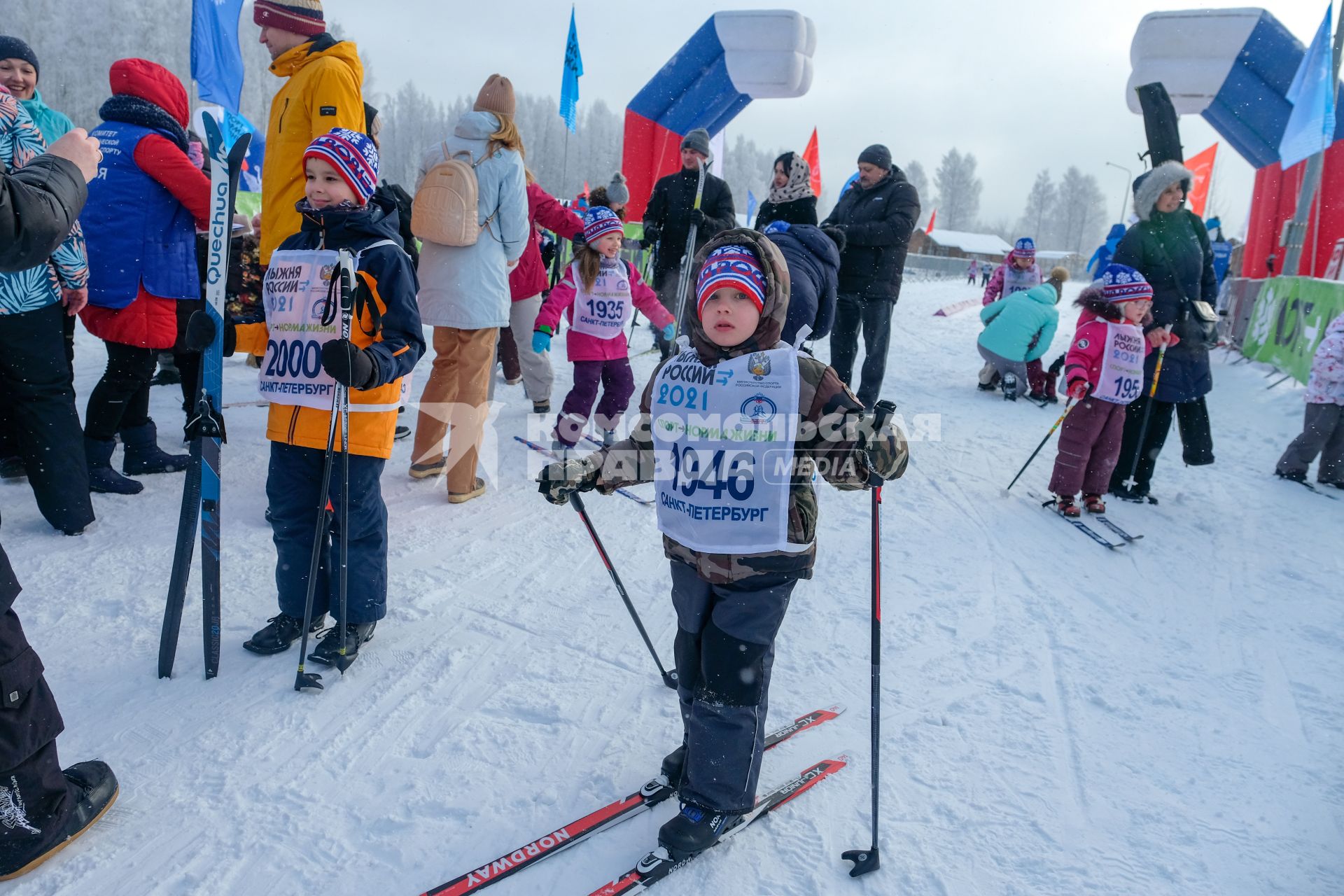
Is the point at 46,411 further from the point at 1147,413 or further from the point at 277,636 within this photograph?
the point at 1147,413

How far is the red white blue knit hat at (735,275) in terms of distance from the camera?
2.17 m

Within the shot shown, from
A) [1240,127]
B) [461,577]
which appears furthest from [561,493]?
[1240,127]

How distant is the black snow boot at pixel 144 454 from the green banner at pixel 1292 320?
11.1m

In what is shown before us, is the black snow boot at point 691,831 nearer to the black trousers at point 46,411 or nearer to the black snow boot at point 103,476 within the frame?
the black trousers at point 46,411

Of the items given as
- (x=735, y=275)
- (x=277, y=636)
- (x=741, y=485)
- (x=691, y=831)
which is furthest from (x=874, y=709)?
(x=277, y=636)

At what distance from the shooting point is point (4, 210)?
1661 millimetres

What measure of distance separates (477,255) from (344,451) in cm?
211

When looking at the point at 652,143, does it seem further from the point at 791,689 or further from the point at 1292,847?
the point at 1292,847

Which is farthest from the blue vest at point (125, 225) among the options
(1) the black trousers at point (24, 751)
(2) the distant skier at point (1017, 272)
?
(2) the distant skier at point (1017, 272)

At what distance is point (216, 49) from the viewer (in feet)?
28.7

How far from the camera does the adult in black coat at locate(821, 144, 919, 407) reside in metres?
6.38

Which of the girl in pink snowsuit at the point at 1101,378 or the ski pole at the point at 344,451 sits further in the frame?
the girl in pink snowsuit at the point at 1101,378

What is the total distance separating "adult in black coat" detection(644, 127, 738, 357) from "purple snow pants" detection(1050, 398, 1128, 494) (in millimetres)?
3223

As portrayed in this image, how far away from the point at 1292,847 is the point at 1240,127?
13530 mm
